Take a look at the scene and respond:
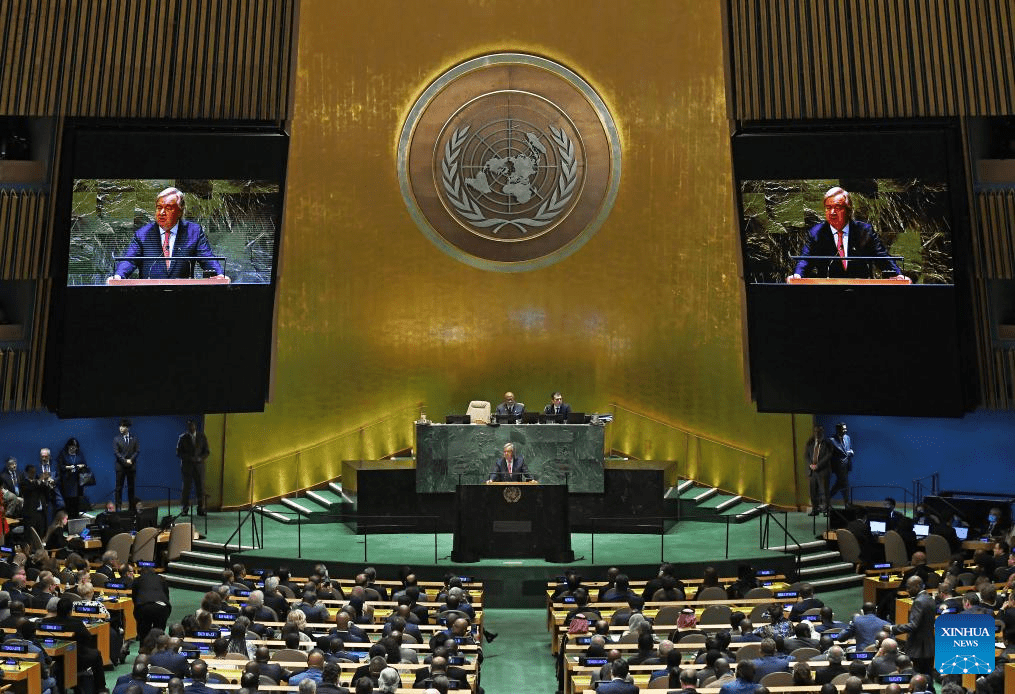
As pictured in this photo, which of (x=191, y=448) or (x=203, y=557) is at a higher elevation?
(x=191, y=448)

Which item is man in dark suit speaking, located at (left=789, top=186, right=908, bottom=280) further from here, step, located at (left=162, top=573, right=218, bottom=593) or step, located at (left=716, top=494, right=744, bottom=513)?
step, located at (left=162, top=573, right=218, bottom=593)

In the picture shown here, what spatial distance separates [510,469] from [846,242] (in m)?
5.36

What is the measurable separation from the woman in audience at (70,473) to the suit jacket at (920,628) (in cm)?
1280

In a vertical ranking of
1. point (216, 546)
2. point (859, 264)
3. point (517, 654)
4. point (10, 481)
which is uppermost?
point (859, 264)

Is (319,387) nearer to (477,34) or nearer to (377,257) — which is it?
(377,257)

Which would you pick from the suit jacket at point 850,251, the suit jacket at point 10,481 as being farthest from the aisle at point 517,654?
the suit jacket at point 10,481

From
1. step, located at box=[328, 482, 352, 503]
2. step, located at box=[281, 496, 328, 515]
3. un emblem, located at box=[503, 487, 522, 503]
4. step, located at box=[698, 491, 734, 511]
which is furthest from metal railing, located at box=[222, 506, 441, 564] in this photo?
step, located at box=[698, 491, 734, 511]

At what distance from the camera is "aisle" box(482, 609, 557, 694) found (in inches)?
603

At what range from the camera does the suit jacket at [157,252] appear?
18906mm

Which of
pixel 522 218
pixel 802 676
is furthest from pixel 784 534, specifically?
pixel 802 676

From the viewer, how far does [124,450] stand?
22.1 meters

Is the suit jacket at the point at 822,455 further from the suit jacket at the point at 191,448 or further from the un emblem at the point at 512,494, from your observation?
the suit jacket at the point at 191,448

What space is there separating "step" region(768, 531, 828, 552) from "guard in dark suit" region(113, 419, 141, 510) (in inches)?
375

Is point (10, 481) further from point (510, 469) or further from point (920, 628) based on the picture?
point (920, 628)
